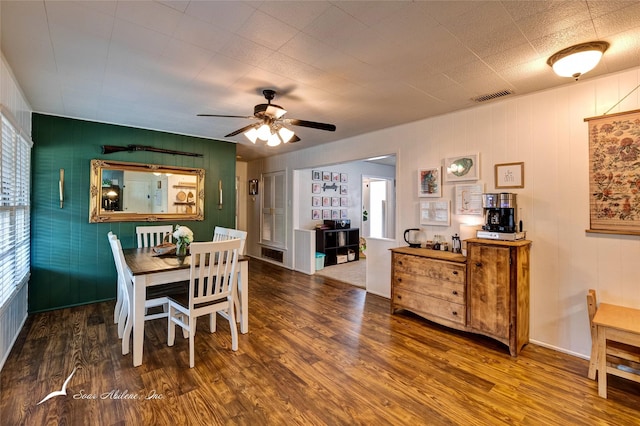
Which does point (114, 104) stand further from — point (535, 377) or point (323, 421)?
point (535, 377)

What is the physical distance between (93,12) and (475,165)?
3.51 m

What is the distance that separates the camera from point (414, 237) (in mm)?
3844

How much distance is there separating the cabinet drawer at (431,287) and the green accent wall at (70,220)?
3787mm

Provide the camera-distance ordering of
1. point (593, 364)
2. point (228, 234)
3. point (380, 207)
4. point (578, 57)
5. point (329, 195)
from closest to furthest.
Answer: point (578, 57)
point (593, 364)
point (228, 234)
point (329, 195)
point (380, 207)

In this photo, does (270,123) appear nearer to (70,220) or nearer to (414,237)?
(414,237)

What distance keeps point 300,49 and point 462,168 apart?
90.6 inches

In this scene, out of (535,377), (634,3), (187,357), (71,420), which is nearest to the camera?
(634,3)

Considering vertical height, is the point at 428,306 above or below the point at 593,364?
above

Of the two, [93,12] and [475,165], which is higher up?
[93,12]

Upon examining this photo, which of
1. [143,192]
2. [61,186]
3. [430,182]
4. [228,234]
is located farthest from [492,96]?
[61,186]

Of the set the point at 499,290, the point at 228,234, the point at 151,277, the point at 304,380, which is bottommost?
the point at 304,380

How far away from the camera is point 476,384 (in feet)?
7.16

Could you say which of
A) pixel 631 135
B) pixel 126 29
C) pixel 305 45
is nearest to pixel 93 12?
pixel 126 29

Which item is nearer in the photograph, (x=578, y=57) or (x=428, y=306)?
(x=578, y=57)
